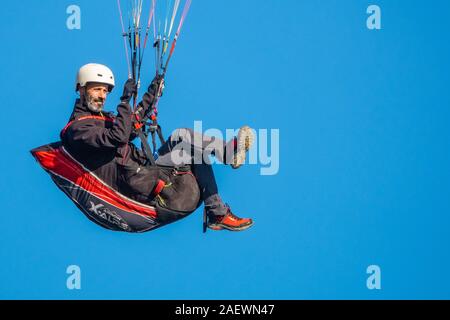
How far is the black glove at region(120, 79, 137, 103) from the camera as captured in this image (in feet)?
32.5

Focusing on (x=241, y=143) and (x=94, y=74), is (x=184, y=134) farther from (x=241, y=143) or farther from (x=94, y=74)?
(x=94, y=74)

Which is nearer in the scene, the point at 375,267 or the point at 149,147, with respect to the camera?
the point at 149,147

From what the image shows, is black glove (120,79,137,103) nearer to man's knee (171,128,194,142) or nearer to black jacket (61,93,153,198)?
black jacket (61,93,153,198)

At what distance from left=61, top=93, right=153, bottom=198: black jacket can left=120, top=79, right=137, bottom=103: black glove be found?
94 millimetres

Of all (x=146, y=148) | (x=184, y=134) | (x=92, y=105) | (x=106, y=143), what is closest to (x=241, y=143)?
(x=184, y=134)

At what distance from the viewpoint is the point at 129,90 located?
32.6 ft

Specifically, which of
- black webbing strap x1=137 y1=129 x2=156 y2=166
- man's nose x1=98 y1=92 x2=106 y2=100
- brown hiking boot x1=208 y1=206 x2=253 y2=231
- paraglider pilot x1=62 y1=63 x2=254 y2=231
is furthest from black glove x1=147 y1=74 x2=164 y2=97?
brown hiking boot x1=208 y1=206 x2=253 y2=231

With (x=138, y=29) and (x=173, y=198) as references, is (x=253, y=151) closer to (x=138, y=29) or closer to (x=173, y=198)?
(x=173, y=198)

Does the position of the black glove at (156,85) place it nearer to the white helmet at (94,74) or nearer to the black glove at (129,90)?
the black glove at (129,90)

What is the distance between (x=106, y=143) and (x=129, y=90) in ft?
1.94

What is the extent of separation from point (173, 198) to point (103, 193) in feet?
2.50
